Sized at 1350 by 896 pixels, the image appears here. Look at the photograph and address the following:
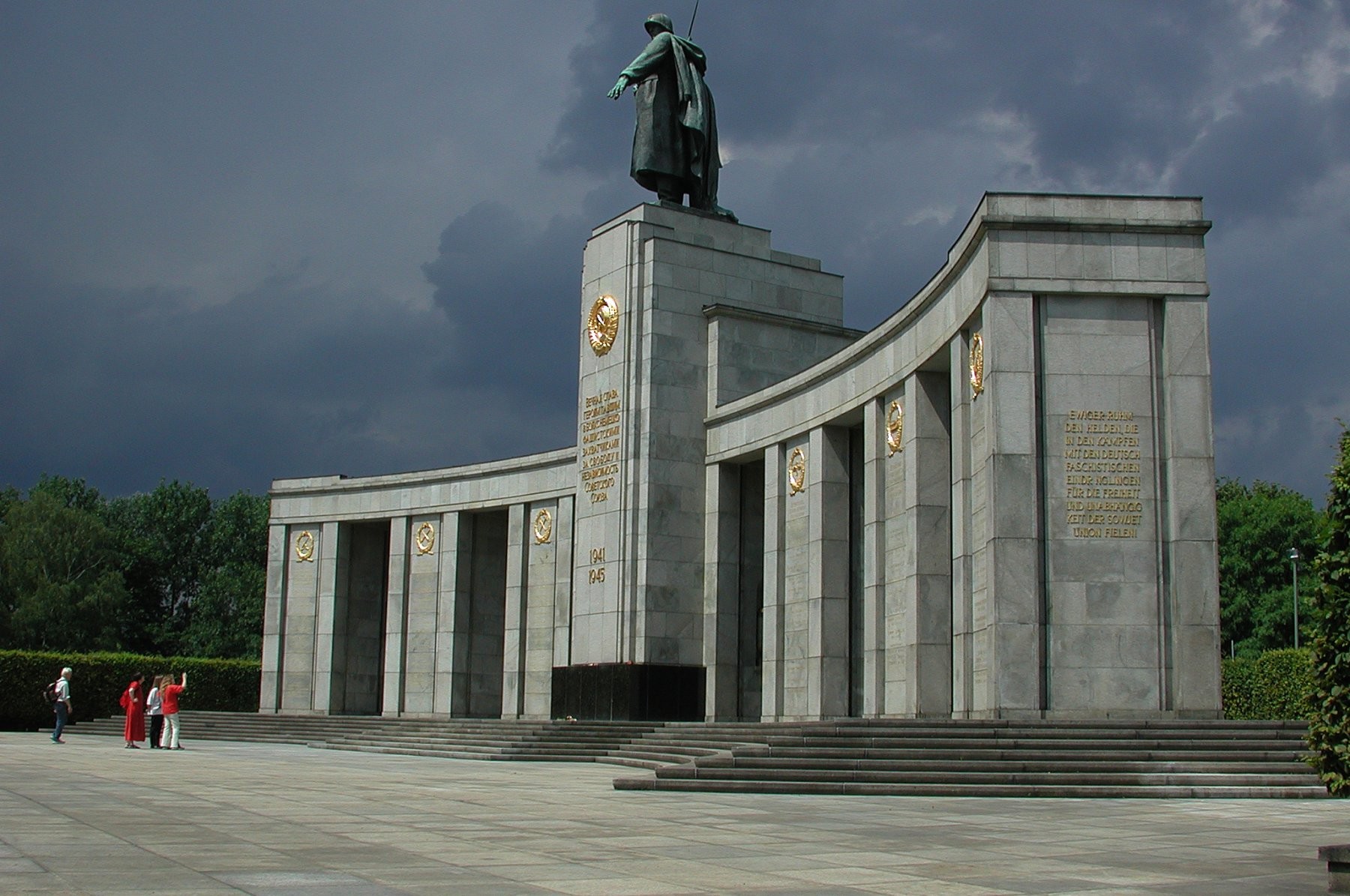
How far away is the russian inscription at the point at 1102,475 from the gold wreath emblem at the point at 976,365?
1.60m

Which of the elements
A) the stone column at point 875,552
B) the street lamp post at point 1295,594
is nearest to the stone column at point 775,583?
the stone column at point 875,552

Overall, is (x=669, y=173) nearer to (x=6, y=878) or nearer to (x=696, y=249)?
(x=696, y=249)

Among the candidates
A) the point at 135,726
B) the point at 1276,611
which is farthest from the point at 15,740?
the point at 1276,611

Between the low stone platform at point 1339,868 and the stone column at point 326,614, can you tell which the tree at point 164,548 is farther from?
the low stone platform at point 1339,868

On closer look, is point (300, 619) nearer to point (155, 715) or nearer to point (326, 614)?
point (326, 614)

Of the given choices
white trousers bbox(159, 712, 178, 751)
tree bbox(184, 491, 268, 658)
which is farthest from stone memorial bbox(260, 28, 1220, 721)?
tree bbox(184, 491, 268, 658)

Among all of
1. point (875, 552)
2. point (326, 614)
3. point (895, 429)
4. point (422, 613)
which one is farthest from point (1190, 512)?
point (326, 614)

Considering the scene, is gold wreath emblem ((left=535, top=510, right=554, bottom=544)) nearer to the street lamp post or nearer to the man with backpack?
the man with backpack

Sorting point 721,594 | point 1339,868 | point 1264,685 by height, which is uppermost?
point 721,594

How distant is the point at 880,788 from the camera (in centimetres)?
1792

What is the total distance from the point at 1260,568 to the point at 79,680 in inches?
1940

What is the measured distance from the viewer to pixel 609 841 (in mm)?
11922

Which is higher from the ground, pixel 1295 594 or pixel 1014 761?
pixel 1295 594

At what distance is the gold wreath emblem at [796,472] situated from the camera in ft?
105
